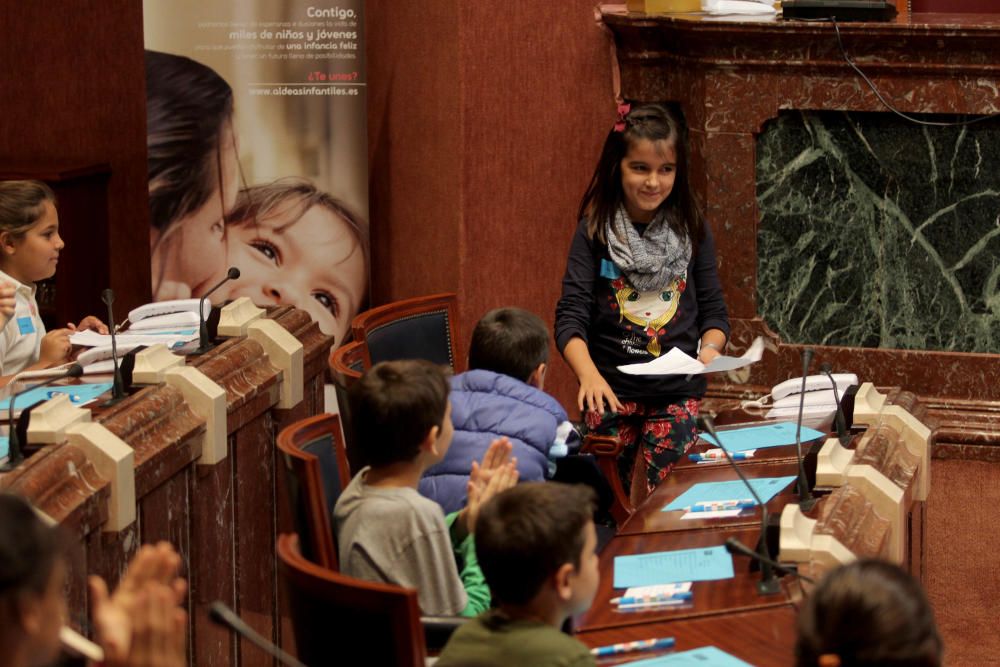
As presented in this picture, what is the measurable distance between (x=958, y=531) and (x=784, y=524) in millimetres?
2211

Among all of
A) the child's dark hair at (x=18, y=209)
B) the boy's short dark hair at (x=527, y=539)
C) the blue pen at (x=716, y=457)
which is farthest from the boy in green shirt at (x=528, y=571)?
the child's dark hair at (x=18, y=209)

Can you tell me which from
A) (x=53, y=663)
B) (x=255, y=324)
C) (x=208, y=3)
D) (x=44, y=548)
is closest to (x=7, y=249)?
(x=255, y=324)

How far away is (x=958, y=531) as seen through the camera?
461cm

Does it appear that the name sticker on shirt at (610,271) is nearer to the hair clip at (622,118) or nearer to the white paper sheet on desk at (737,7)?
the hair clip at (622,118)

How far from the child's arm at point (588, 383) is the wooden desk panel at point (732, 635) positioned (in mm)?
1353

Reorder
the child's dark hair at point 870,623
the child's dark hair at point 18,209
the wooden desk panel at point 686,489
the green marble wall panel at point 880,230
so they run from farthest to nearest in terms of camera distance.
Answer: the green marble wall panel at point 880,230 → the child's dark hair at point 18,209 → the wooden desk panel at point 686,489 → the child's dark hair at point 870,623

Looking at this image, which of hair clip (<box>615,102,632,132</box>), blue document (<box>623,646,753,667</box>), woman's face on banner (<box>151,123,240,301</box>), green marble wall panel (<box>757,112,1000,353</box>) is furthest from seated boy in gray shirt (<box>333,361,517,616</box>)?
woman's face on banner (<box>151,123,240,301</box>)

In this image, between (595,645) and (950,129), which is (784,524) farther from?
(950,129)

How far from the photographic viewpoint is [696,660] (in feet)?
7.38

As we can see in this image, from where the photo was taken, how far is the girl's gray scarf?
4004 millimetres

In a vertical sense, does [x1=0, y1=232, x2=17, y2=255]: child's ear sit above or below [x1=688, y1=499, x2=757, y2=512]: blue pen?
above

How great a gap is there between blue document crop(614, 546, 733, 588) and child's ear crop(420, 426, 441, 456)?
1.25ft

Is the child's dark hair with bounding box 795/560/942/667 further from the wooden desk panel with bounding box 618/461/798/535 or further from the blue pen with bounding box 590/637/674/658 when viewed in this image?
the wooden desk panel with bounding box 618/461/798/535

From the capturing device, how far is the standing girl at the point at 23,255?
416 centimetres
